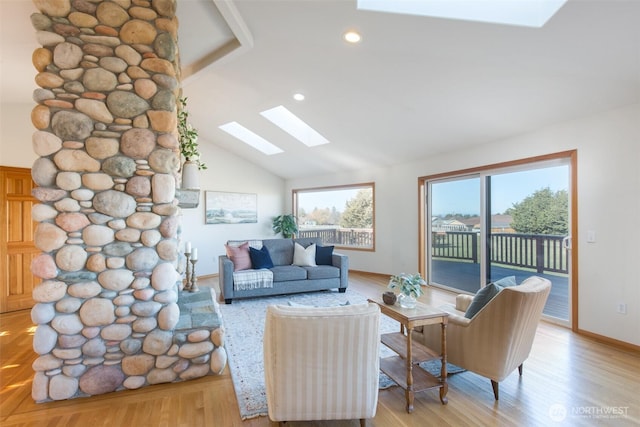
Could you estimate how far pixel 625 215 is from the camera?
10.2ft

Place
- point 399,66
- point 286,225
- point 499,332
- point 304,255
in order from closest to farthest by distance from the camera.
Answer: point 499,332 → point 399,66 → point 304,255 → point 286,225

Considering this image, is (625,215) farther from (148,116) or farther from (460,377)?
(148,116)

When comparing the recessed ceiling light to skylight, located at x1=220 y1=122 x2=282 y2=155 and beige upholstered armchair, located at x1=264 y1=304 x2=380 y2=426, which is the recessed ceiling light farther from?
skylight, located at x1=220 y1=122 x2=282 y2=155

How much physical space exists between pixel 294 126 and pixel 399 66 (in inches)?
114

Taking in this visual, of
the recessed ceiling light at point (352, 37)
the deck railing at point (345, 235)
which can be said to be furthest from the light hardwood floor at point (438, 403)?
the deck railing at point (345, 235)

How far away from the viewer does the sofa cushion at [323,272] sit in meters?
5.14

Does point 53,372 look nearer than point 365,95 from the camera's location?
Yes

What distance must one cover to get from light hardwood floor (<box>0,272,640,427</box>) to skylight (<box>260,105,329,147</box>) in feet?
13.7

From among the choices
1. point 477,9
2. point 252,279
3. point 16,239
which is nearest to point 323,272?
point 252,279

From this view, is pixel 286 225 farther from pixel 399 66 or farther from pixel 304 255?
pixel 399 66

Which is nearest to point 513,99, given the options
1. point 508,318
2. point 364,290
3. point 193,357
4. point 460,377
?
point 508,318

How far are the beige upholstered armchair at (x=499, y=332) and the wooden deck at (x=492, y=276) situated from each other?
6.52 feet

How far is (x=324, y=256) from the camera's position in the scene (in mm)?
5570

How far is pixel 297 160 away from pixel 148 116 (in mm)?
4575
